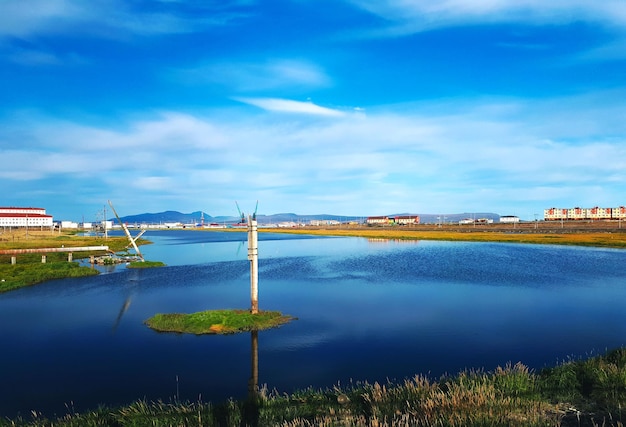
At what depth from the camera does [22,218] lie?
17112cm

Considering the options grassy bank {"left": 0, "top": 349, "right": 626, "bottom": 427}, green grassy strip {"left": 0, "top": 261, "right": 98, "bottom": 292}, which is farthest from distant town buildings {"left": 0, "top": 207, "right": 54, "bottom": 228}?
grassy bank {"left": 0, "top": 349, "right": 626, "bottom": 427}

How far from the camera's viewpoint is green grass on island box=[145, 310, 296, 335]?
2220 cm

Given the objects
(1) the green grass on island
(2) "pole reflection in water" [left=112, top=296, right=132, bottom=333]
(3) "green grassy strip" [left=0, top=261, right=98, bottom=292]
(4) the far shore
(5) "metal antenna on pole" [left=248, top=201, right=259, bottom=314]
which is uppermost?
(5) "metal antenna on pole" [left=248, top=201, right=259, bottom=314]

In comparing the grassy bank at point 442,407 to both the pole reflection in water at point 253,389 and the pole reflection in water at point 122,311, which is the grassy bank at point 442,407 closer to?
the pole reflection in water at point 253,389

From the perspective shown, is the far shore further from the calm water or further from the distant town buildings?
the distant town buildings

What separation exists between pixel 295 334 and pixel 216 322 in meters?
4.51

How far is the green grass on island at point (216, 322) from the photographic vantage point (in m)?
22.2

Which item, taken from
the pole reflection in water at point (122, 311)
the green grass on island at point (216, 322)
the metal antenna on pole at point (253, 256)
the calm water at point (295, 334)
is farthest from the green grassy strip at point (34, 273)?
the metal antenna on pole at point (253, 256)

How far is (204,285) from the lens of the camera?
3816cm

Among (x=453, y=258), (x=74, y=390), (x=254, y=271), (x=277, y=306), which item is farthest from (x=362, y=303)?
(x=453, y=258)

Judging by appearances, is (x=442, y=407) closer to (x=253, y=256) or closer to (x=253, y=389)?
(x=253, y=389)

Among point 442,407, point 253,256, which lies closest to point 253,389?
point 442,407

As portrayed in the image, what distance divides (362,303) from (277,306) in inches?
227

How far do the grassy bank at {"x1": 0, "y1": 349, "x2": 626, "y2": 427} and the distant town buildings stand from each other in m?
181
